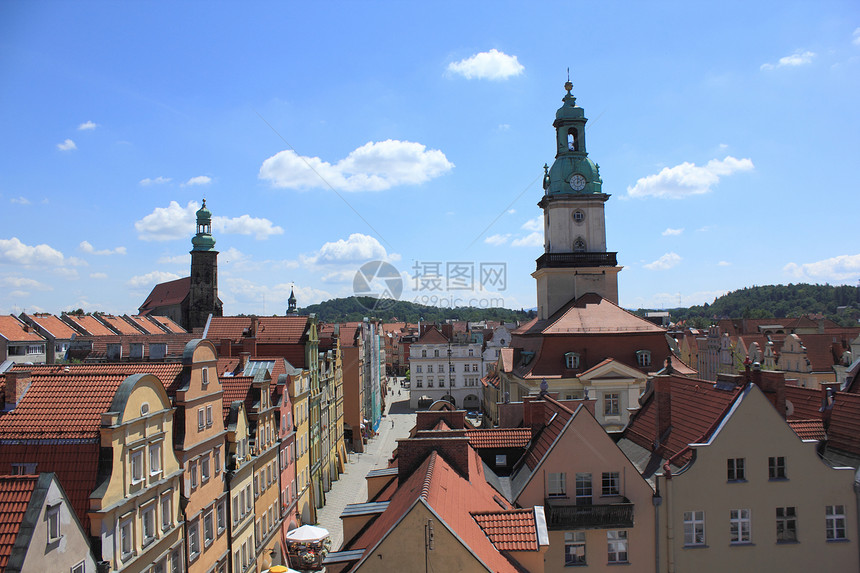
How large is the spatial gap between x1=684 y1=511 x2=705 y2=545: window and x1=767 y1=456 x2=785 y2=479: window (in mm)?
2546

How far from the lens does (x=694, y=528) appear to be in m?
18.9

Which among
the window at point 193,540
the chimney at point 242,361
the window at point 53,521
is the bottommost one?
the window at point 193,540

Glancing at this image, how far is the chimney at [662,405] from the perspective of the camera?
2270 centimetres

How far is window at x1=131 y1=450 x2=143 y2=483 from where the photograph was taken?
16.8 m

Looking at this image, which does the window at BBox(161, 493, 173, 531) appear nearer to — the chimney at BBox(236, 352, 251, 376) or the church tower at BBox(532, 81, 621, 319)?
the chimney at BBox(236, 352, 251, 376)

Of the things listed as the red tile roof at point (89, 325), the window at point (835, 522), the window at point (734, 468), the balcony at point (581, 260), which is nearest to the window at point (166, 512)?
the window at point (734, 468)

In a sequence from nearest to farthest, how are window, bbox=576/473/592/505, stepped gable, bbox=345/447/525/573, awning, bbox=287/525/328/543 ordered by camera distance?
stepped gable, bbox=345/447/525/573, window, bbox=576/473/592/505, awning, bbox=287/525/328/543

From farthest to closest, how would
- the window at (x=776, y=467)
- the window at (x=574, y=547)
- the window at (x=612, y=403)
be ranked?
the window at (x=612, y=403)
the window at (x=776, y=467)
the window at (x=574, y=547)

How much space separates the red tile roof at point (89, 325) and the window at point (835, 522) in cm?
8365

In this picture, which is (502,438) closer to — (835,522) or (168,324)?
(835,522)

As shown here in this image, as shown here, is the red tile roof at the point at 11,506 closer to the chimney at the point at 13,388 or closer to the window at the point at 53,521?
the window at the point at 53,521

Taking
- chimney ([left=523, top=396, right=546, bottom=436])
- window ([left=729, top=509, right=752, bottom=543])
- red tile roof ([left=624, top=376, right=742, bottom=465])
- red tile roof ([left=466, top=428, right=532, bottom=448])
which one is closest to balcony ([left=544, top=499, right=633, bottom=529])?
red tile roof ([left=624, top=376, right=742, bottom=465])

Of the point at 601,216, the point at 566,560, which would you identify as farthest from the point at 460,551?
the point at 601,216

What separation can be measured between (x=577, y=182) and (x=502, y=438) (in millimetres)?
37262
